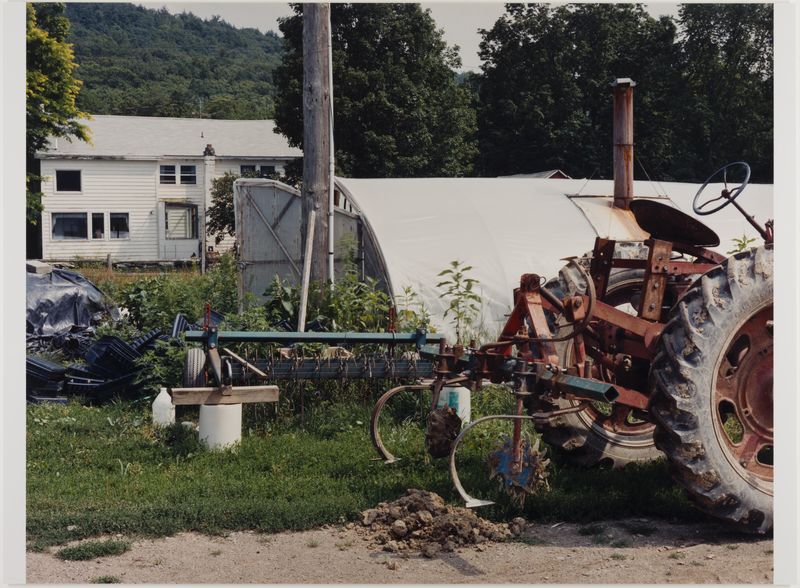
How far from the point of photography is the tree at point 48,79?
90.6ft

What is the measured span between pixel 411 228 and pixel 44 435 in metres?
5.70

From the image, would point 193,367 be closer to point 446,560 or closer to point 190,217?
point 446,560

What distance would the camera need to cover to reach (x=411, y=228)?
41.6ft

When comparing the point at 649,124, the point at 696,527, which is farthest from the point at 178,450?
the point at 649,124

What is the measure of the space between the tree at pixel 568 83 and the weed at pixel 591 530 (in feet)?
86.8

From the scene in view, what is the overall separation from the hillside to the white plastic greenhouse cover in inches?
1357

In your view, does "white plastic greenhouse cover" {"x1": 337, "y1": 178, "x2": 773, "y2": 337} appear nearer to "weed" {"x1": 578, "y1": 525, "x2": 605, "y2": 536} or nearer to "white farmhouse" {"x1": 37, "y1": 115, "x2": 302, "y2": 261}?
"weed" {"x1": 578, "y1": 525, "x2": 605, "y2": 536}

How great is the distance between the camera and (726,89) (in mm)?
28734

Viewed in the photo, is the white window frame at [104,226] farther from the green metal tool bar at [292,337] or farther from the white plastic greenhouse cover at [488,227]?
the green metal tool bar at [292,337]

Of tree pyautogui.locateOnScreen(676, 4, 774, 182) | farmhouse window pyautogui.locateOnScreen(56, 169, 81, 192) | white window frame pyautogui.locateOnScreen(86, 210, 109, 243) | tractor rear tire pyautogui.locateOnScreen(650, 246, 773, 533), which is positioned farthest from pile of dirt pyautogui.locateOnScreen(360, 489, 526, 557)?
farmhouse window pyautogui.locateOnScreen(56, 169, 81, 192)

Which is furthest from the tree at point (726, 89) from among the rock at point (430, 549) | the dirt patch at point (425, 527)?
the rock at point (430, 549)

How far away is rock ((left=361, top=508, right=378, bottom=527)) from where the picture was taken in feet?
19.7

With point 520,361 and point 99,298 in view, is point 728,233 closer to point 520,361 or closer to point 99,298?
point 520,361

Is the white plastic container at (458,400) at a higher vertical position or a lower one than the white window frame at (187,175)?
lower
